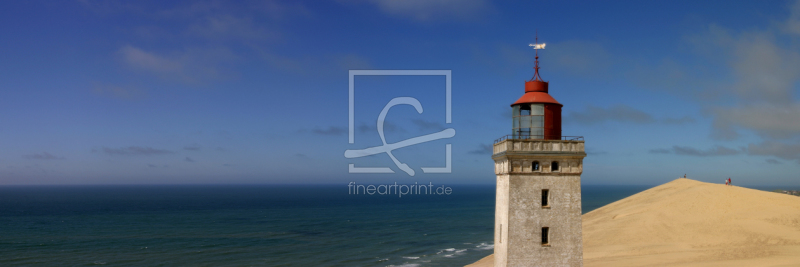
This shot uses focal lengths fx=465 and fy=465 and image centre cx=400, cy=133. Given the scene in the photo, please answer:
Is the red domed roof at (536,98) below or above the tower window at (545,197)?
above

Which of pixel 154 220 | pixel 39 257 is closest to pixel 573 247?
pixel 39 257

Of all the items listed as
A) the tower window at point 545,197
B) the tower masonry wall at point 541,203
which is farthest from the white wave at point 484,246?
the tower window at point 545,197

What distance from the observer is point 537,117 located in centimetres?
1783

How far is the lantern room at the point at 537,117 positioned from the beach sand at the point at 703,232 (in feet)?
72.8

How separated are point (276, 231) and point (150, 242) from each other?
59.3ft

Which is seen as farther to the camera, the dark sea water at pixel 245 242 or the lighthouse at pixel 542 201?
the dark sea water at pixel 245 242

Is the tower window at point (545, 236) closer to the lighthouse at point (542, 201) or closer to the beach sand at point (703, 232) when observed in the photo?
the lighthouse at point (542, 201)

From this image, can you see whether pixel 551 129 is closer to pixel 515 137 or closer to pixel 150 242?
pixel 515 137

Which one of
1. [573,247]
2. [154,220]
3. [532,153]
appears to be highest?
[532,153]

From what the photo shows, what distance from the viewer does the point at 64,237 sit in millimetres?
66125

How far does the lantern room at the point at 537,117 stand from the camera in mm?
17688

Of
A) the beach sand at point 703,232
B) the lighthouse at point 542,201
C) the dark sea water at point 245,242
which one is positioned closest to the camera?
the lighthouse at point 542,201

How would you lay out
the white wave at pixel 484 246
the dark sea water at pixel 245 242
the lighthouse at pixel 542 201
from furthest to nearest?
1. the white wave at pixel 484 246
2. the dark sea water at pixel 245 242
3. the lighthouse at pixel 542 201

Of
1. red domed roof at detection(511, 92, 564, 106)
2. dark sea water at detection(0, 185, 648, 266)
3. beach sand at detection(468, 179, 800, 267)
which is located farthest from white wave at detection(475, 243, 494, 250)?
red domed roof at detection(511, 92, 564, 106)
